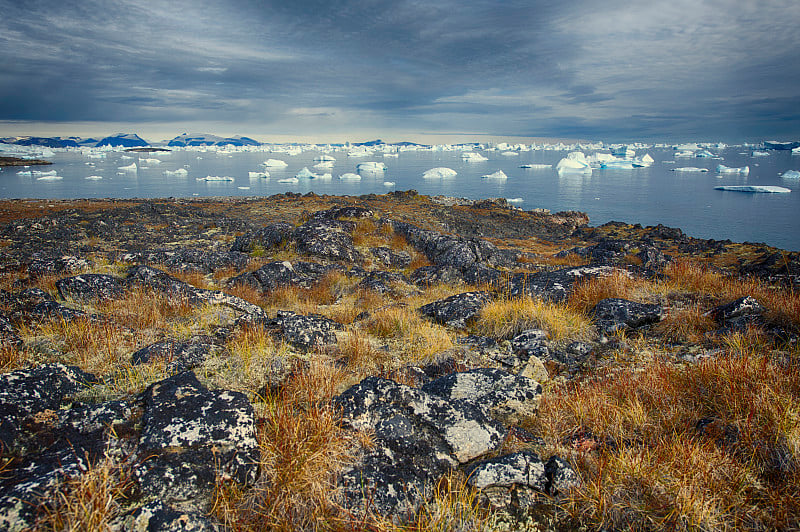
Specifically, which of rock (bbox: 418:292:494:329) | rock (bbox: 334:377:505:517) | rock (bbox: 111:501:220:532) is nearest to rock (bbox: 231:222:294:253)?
rock (bbox: 418:292:494:329)

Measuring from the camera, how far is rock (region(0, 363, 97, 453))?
2658mm

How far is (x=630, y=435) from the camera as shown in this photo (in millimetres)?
2977

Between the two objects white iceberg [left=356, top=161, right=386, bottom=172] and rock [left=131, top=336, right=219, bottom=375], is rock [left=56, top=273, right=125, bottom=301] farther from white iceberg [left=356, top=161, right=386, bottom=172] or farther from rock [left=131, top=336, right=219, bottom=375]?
white iceberg [left=356, top=161, right=386, bottom=172]

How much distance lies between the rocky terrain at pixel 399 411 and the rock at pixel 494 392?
28 mm

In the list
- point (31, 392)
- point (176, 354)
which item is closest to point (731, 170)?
point (176, 354)

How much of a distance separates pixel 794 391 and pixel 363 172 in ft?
382

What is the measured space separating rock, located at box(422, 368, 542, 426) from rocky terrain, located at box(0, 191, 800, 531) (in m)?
0.03

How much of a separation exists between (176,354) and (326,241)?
27.8ft

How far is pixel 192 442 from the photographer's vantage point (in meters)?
2.73

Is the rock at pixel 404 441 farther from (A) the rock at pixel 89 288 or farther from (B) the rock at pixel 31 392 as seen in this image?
(A) the rock at pixel 89 288

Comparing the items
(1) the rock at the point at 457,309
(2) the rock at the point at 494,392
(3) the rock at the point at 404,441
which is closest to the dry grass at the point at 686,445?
(2) the rock at the point at 494,392

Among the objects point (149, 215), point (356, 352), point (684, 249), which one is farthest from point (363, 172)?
point (356, 352)

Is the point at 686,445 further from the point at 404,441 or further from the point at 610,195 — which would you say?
the point at 610,195

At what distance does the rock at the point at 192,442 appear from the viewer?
2387mm
